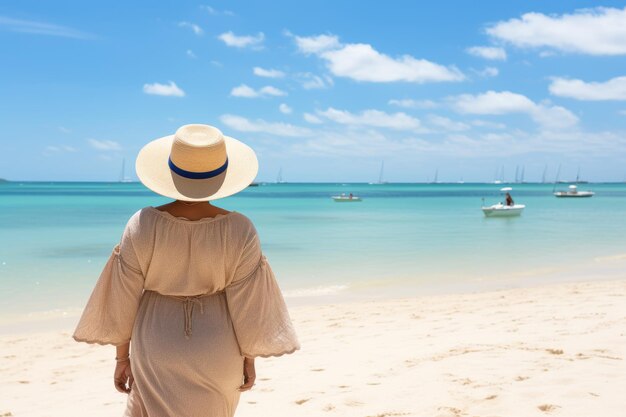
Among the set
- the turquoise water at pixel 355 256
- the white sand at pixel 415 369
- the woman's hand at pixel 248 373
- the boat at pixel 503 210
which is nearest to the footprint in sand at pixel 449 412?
the white sand at pixel 415 369

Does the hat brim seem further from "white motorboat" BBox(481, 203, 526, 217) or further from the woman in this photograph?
"white motorboat" BBox(481, 203, 526, 217)

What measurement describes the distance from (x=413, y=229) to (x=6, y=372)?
23.2m

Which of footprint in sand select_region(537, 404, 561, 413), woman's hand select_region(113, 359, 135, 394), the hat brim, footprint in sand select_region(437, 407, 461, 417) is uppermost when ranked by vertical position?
the hat brim

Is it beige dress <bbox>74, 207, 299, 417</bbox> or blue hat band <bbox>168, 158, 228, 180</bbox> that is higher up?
blue hat band <bbox>168, 158, 228, 180</bbox>

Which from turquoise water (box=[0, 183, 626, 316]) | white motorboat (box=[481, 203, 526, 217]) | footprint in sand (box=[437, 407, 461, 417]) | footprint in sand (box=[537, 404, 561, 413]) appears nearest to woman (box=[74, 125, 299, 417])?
footprint in sand (box=[437, 407, 461, 417])

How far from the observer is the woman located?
235 centimetres

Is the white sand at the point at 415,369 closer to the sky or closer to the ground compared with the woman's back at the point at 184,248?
closer to the ground

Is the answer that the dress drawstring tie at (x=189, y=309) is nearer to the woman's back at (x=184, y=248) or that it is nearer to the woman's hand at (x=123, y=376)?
the woman's back at (x=184, y=248)

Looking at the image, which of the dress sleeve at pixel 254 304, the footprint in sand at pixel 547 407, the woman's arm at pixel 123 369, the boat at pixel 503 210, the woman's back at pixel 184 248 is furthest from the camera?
the boat at pixel 503 210

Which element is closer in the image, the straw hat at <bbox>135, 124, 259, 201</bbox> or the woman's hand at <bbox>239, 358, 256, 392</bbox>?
the straw hat at <bbox>135, 124, 259, 201</bbox>

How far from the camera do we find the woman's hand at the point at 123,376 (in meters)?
2.56

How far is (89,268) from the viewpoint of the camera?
1460cm

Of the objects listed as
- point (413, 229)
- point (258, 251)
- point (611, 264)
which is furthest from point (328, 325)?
point (413, 229)

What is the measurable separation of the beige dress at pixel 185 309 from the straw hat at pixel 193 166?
13 cm
